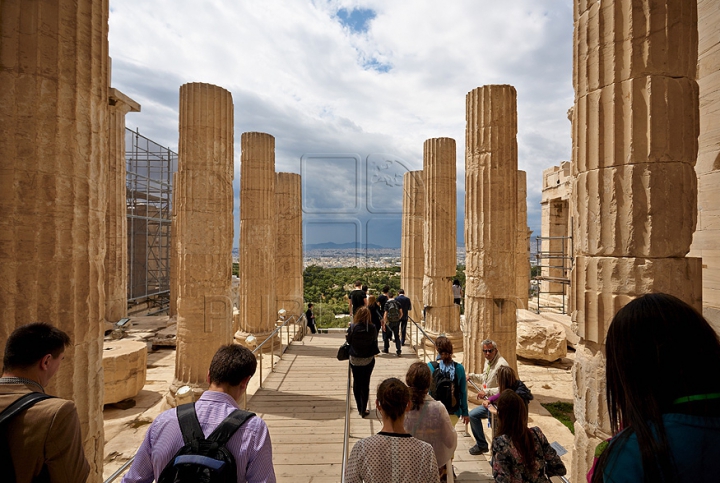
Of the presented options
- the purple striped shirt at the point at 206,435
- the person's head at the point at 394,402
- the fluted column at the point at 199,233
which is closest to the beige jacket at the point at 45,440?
the purple striped shirt at the point at 206,435

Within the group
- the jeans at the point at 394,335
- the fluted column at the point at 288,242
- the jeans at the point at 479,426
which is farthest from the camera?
the fluted column at the point at 288,242

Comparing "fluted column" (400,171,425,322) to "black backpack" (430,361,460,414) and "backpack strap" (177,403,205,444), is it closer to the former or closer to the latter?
"black backpack" (430,361,460,414)

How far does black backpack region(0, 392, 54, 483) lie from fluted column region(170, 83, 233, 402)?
7.04 meters

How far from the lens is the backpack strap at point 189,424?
6.24 feet

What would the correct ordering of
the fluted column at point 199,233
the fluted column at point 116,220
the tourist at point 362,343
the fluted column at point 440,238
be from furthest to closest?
the fluted column at point 116,220, the fluted column at point 440,238, the fluted column at point 199,233, the tourist at point 362,343

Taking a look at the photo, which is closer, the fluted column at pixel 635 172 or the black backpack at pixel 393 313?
the fluted column at pixel 635 172

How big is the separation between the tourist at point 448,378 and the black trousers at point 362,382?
149 centimetres

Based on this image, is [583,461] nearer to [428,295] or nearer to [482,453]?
[482,453]

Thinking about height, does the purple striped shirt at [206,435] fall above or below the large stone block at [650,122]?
below

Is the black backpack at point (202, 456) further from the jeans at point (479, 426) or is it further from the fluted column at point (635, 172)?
the jeans at point (479, 426)

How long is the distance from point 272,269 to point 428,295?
608cm

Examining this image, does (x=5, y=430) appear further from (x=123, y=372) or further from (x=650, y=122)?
(x=123, y=372)

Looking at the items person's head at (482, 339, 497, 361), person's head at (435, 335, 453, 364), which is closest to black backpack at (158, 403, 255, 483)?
person's head at (435, 335, 453, 364)

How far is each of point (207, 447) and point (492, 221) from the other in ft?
28.1
